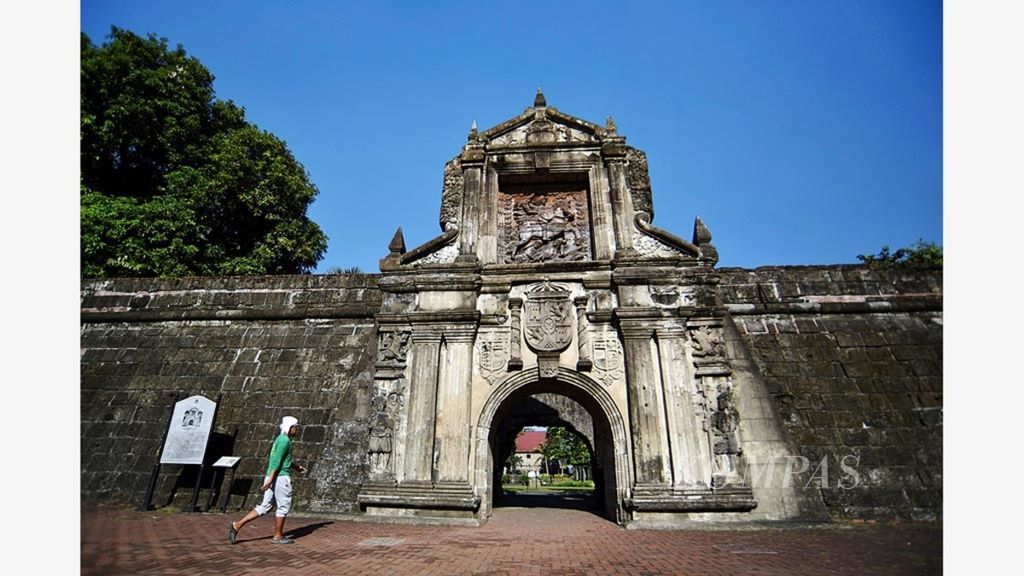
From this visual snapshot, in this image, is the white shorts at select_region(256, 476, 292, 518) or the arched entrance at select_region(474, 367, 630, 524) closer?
the white shorts at select_region(256, 476, 292, 518)

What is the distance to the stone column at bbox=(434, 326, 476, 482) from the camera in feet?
27.4

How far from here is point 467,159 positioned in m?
10.7

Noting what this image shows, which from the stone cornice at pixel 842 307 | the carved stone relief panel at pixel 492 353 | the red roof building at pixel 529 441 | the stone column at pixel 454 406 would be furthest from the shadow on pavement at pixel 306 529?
the red roof building at pixel 529 441

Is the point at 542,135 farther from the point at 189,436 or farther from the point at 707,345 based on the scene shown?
the point at 189,436

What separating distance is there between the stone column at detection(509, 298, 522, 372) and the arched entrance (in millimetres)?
229

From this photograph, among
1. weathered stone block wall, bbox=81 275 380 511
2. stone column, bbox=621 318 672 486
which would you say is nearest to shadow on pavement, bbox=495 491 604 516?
stone column, bbox=621 318 672 486

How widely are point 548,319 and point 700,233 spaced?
3.67 metres

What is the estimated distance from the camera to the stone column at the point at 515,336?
8930 millimetres

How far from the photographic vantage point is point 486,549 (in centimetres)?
602

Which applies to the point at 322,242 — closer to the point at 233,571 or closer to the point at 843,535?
the point at 233,571

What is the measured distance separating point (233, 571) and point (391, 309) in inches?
215

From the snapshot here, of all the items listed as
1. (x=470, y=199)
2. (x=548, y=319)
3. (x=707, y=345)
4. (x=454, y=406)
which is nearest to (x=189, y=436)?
(x=454, y=406)

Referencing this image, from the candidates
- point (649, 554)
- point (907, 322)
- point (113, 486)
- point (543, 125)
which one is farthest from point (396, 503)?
point (907, 322)

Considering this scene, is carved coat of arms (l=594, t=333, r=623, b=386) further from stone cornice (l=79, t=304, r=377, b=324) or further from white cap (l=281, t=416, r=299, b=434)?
stone cornice (l=79, t=304, r=377, b=324)
